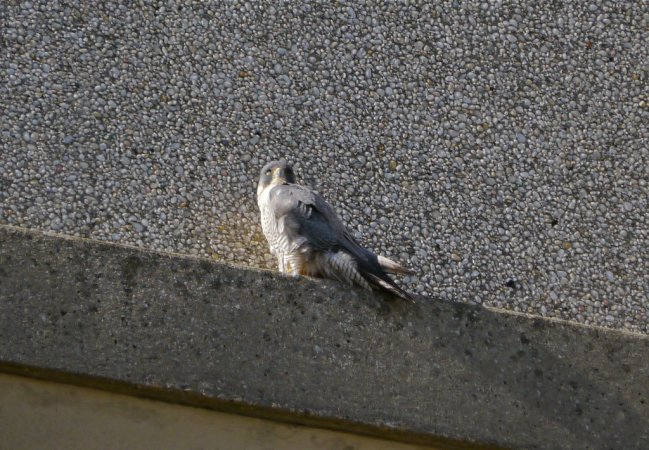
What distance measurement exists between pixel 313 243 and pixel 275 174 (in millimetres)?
387

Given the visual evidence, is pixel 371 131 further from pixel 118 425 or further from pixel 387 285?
pixel 118 425

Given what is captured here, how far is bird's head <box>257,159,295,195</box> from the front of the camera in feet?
9.69

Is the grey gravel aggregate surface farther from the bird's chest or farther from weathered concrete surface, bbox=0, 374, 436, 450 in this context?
weathered concrete surface, bbox=0, 374, 436, 450

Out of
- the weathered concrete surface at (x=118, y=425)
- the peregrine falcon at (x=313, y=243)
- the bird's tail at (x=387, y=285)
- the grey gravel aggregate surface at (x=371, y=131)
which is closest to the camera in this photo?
the weathered concrete surface at (x=118, y=425)

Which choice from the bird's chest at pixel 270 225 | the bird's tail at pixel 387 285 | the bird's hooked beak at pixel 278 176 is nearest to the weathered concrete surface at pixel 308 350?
the bird's tail at pixel 387 285

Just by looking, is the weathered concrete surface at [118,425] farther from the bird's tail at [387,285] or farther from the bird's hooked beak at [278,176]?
the bird's hooked beak at [278,176]

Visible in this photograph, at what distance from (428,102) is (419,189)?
13.5 inches

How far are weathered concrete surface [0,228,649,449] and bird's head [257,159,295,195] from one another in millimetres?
635

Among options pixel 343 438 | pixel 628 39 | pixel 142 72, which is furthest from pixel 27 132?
pixel 628 39

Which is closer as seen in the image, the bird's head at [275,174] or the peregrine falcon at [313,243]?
the peregrine falcon at [313,243]

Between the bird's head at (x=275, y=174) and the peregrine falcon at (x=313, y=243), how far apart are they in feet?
0.09

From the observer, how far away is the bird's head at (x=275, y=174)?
116 inches

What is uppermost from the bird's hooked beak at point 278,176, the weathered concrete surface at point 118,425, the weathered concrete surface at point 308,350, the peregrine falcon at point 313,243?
the bird's hooked beak at point 278,176

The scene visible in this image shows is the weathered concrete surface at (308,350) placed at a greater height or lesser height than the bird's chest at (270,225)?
lesser
